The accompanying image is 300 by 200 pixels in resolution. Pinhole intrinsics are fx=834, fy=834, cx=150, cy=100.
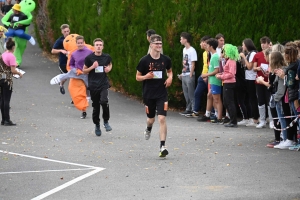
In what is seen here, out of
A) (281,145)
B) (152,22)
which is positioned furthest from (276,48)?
(152,22)

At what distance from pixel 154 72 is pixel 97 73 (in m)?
3.02

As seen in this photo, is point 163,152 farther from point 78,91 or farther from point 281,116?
point 78,91

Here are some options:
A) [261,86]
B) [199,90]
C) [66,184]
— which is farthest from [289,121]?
[199,90]

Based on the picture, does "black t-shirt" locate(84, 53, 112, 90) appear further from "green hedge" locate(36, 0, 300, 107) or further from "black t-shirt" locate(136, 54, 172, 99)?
"green hedge" locate(36, 0, 300, 107)

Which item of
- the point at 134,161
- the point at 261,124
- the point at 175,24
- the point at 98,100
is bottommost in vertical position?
the point at 261,124

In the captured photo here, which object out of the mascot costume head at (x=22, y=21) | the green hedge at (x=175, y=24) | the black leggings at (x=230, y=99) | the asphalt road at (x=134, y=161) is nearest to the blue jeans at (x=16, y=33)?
the mascot costume head at (x=22, y=21)

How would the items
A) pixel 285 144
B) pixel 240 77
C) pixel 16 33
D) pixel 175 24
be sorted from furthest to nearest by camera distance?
pixel 16 33
pixel 175 24
pixel 240 77
pixel 285 144

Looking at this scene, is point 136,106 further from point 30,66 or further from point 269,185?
point 269,185

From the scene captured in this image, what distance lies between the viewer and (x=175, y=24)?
19641mm

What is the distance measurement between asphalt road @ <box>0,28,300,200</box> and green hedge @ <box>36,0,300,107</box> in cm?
185

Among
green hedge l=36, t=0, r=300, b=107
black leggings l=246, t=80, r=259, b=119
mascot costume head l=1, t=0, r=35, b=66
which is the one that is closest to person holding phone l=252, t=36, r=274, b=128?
black leggings l=246, t=80, r=259, b=119

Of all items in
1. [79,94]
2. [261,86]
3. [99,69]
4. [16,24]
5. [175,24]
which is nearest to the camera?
[99,69]

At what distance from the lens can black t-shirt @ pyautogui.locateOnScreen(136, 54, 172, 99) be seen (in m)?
13.3

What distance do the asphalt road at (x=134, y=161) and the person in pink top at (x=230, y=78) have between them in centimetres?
38
